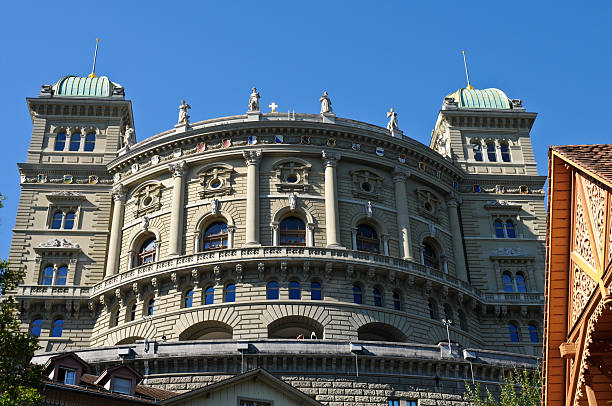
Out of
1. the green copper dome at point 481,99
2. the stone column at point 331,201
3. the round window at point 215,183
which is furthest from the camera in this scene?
the green copper dome at point 481,99

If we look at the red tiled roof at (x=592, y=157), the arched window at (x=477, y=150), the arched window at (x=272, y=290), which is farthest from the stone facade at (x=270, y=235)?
the red tiled roof at (x=592, y=157)

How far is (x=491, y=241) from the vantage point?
6188 cm

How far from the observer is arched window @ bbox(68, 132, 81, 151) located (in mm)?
63750

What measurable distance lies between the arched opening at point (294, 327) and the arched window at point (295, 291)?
1537mm

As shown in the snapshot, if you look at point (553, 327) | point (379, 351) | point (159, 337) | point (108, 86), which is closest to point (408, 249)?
point (379, 351)

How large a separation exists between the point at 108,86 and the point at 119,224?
1520cm

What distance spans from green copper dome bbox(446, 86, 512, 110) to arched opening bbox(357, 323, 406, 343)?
2601cm

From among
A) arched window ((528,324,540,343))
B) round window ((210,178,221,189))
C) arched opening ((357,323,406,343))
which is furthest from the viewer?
arched window ((528,324,540,343))

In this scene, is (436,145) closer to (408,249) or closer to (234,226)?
(408,249)

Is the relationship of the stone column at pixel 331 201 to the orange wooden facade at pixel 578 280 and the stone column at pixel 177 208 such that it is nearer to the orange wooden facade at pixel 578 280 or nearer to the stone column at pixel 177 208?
the stone column at pixel 177 208

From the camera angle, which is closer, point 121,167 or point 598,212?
point 598,212

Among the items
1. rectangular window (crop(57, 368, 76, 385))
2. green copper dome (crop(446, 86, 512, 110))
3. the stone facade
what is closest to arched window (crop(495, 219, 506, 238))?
the stone facade

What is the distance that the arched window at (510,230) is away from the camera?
62.8m

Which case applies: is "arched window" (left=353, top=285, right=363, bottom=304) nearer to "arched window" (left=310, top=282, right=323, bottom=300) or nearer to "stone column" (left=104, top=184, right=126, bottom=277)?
"arched window" (left=310, top=282, right=323, bottom=300)
